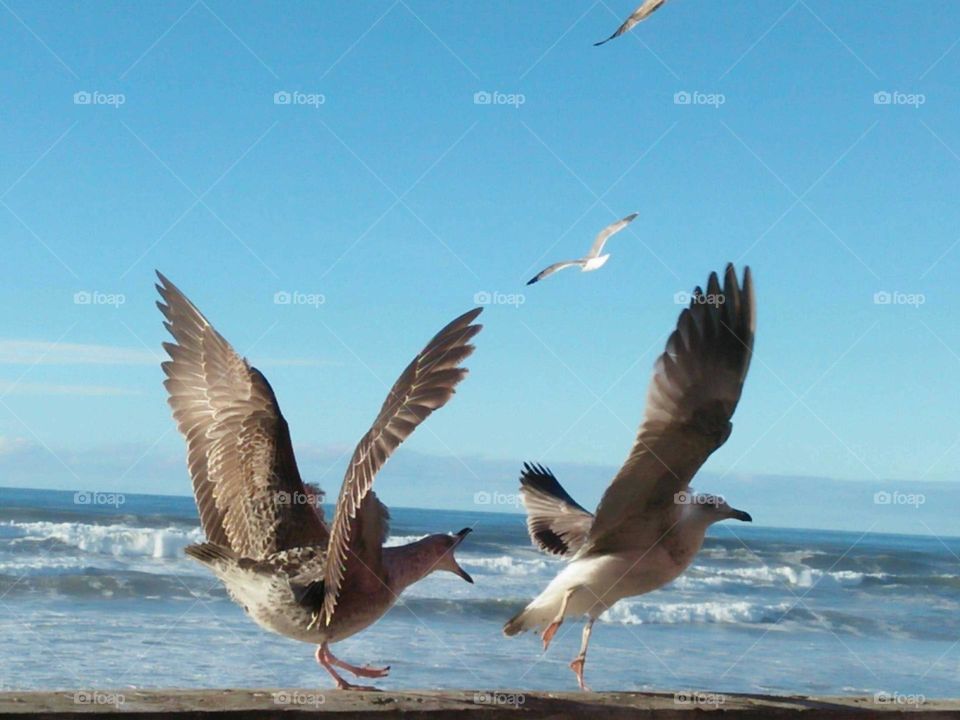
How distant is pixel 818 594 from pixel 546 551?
41.7 ft

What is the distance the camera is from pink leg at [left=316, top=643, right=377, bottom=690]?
9.26ft

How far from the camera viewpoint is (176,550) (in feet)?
51.2

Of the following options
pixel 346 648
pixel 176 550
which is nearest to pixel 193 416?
pixel 346 648

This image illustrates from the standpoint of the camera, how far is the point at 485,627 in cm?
1050

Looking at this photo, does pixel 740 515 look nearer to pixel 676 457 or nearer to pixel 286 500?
pixel 676 457

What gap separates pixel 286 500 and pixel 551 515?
4.53 feet

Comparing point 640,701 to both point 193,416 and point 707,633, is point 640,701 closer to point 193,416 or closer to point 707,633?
point 193,416

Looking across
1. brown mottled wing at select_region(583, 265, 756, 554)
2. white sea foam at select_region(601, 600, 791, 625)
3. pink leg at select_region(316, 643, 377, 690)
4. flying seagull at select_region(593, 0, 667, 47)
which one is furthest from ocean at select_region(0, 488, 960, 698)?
flying seagull at select_region(593, 0, 667, 47)

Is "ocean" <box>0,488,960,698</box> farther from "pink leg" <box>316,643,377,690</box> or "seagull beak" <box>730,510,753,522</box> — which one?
"pink leg" <box>316,643,377,690</box>

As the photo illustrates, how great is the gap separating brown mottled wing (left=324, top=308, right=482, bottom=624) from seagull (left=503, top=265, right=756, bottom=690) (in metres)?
0.84

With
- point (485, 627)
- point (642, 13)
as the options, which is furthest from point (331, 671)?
point (485, 627)

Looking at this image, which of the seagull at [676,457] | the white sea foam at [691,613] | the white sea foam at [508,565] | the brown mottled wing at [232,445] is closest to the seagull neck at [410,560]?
the brown mottled wing at [232,445]

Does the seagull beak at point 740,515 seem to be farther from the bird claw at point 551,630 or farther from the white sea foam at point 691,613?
the white sea foam at point 691,613

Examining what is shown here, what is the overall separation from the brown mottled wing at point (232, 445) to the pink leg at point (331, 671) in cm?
34
